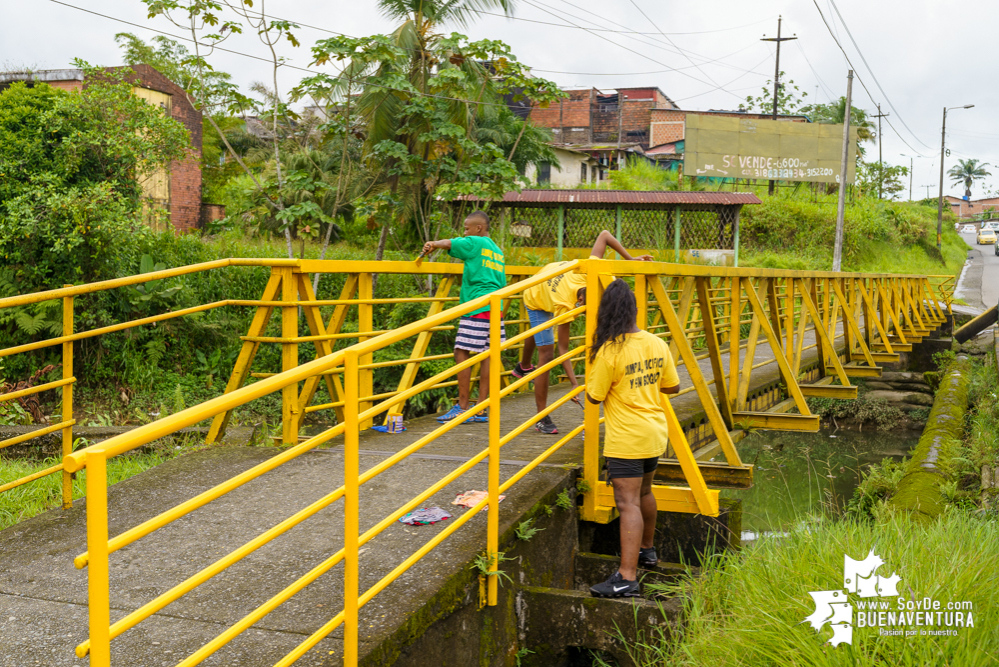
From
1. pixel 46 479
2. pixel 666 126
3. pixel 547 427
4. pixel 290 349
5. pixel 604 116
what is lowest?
pixel 46 479

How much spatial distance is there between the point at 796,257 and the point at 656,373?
88.2 feet

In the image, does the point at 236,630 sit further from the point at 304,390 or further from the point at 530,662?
the point at 304,390

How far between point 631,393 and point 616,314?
1.23 feet

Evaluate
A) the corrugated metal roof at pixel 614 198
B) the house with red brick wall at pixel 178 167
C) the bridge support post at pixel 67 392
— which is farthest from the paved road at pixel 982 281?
the bridge support post at pixel 67 392

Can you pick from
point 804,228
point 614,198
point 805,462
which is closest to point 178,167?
point 614,198

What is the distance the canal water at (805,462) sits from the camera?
444 inches

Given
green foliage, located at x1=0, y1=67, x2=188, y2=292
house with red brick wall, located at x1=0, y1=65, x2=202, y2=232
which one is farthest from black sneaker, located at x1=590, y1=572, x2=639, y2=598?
house with red brick wall, located at x1=0, y1=65, x2=202, y2=232

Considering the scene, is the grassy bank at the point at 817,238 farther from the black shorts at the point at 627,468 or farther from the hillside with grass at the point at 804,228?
the black shorts at the point at 627,468

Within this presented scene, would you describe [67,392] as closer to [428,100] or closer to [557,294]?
[557,294]

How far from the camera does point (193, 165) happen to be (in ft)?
77.4

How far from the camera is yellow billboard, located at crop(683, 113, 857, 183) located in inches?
1187

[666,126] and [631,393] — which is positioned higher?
[666,126]

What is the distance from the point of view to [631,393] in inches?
150

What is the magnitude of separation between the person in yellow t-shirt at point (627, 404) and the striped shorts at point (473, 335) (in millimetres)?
1873
